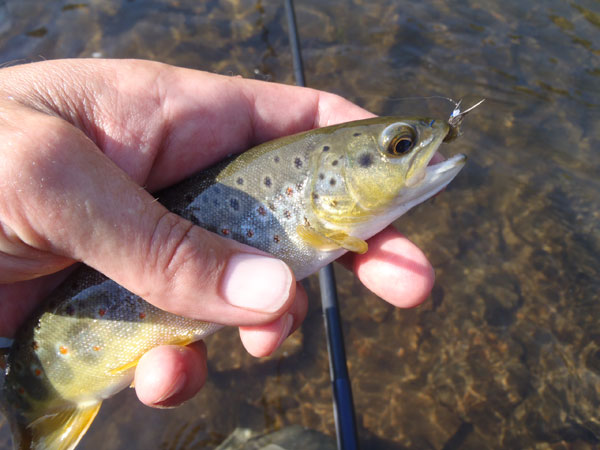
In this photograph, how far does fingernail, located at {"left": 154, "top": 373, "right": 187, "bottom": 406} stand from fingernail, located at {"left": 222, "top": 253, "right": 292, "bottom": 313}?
0.76 m

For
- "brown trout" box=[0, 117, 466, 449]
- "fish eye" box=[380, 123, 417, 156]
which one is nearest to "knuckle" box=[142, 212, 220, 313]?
"brown trout" box=[0, 117, 466, 449]

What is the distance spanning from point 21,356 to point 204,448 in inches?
84.6

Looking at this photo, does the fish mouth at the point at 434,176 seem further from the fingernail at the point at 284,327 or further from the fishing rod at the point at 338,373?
the fishing rod at the point at 338,373

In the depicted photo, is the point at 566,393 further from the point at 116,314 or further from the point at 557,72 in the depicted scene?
the point at 557,72

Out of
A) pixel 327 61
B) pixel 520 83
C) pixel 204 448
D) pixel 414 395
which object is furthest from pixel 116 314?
pixel 520 83

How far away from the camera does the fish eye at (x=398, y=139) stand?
2664 mm

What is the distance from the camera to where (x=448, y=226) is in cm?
573

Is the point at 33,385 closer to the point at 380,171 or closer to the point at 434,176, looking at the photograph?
the point at 380,171

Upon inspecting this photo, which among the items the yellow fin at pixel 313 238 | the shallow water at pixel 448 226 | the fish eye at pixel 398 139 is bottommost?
the shallow water at pixel 448 226

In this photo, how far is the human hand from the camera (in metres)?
2.03

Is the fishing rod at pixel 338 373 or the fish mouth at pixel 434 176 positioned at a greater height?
the fish mouth at pixel 434 176

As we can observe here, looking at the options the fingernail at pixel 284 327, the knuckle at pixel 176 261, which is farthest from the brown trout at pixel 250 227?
the knuckle at pixel 176 261

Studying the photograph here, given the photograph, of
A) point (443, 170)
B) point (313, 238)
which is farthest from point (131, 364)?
point (443, 170)

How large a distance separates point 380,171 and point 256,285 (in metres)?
1.04
